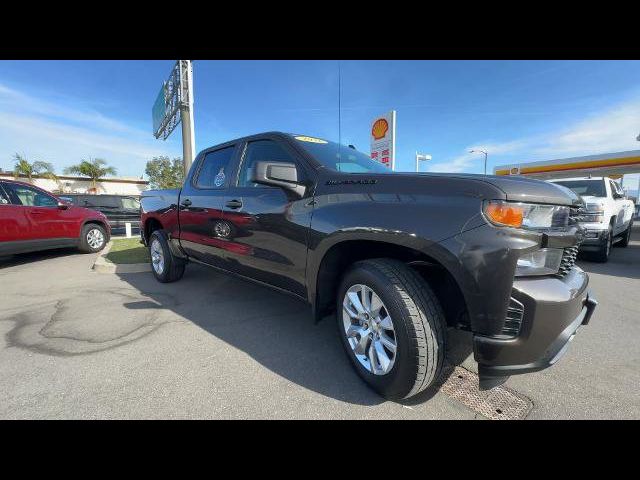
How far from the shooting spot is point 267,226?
8.77 ft

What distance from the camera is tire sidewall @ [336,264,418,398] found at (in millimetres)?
1734

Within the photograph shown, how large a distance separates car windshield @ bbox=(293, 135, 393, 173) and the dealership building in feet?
141

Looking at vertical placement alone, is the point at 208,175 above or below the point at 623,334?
above

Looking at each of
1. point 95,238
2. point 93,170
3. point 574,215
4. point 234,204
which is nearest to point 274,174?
point 234,204

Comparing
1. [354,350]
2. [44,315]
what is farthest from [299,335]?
[44,315]

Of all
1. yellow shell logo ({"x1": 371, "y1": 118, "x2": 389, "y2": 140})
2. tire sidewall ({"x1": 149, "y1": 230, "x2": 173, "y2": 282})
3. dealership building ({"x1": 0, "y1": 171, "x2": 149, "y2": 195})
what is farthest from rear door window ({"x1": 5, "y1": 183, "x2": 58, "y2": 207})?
dealership building ({"x1": 0, "y1": 171, "x2": 149, "y2": 195})

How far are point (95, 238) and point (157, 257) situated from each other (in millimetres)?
4108

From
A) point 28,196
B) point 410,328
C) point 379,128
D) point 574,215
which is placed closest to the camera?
point 410,328

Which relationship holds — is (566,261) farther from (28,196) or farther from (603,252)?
(28,196)

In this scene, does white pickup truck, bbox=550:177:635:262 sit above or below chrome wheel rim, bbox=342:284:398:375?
above

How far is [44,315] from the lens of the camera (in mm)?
3428

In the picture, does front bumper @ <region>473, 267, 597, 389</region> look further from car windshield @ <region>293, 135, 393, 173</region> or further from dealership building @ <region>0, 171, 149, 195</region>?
dealership building @ <region>0, 171, 149, 195</region>
